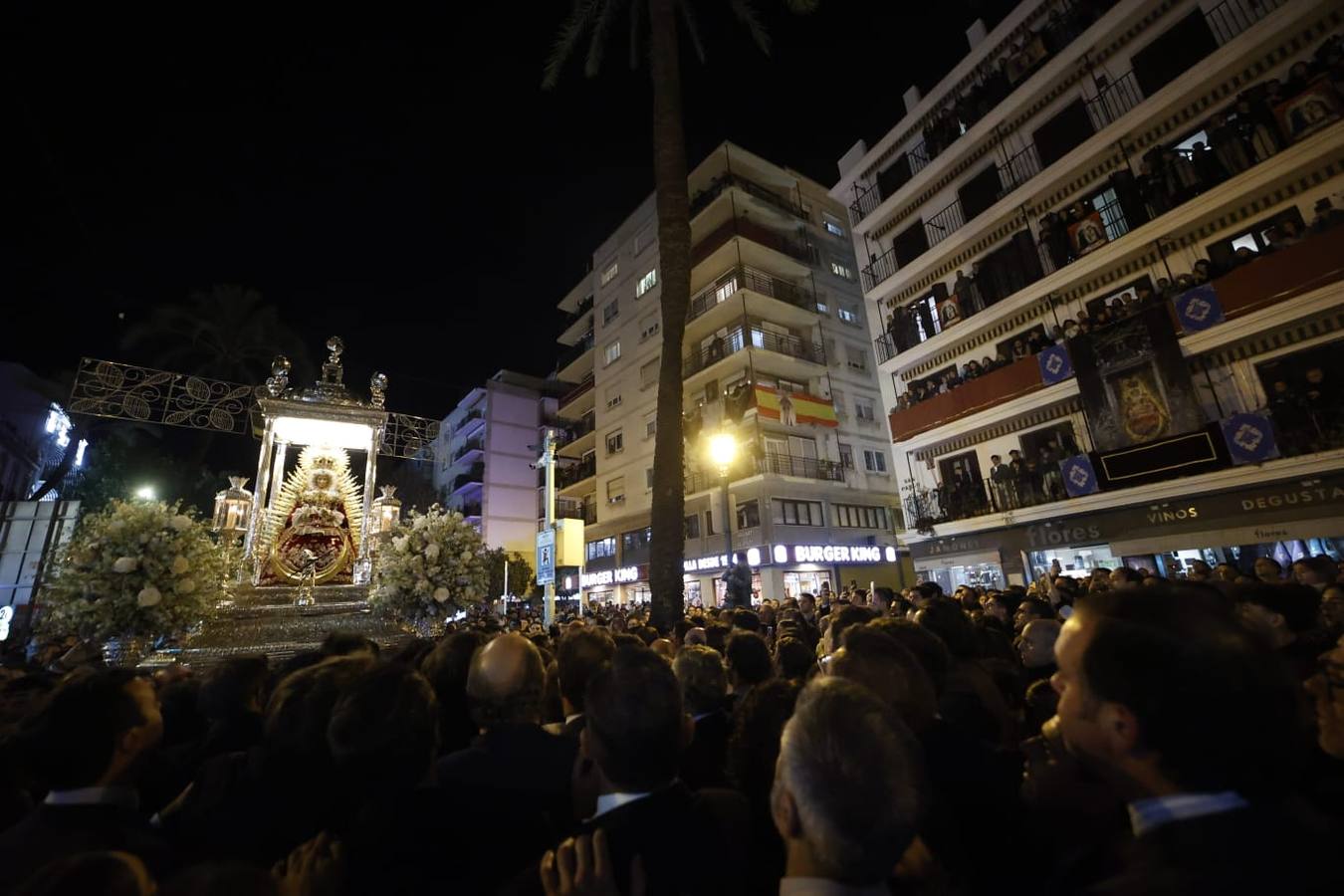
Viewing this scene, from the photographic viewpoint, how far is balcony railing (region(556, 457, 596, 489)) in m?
36.5

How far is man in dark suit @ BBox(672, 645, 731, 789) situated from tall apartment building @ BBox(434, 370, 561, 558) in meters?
37.3

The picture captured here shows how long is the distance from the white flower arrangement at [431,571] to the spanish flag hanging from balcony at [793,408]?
17.9 metres

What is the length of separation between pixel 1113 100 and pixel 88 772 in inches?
962

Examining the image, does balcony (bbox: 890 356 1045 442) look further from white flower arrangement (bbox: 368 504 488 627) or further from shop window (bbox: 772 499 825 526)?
white flower arrangement (bbox: 368 504 488 627)

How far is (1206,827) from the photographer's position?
1.24 meters

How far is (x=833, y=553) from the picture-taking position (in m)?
26.2

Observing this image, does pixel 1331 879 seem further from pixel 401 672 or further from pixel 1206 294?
pixel 1206 294

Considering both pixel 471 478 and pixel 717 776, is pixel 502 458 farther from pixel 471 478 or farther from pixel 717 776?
pixel 717 776

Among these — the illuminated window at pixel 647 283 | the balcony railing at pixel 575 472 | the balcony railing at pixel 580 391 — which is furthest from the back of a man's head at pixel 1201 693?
the balcony railing at pixel 580 391

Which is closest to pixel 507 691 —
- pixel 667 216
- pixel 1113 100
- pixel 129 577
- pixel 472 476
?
pixel 129 577

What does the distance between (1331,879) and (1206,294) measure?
18.6 meters

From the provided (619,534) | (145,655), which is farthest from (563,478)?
(145,655)

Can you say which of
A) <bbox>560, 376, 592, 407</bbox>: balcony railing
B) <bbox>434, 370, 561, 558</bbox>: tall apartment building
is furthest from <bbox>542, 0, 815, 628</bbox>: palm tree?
<bbox>434, 370, 561, 558</bbox>: tall apartment building

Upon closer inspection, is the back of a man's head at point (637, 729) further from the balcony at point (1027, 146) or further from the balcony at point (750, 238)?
the balcony at point (750, 238)
